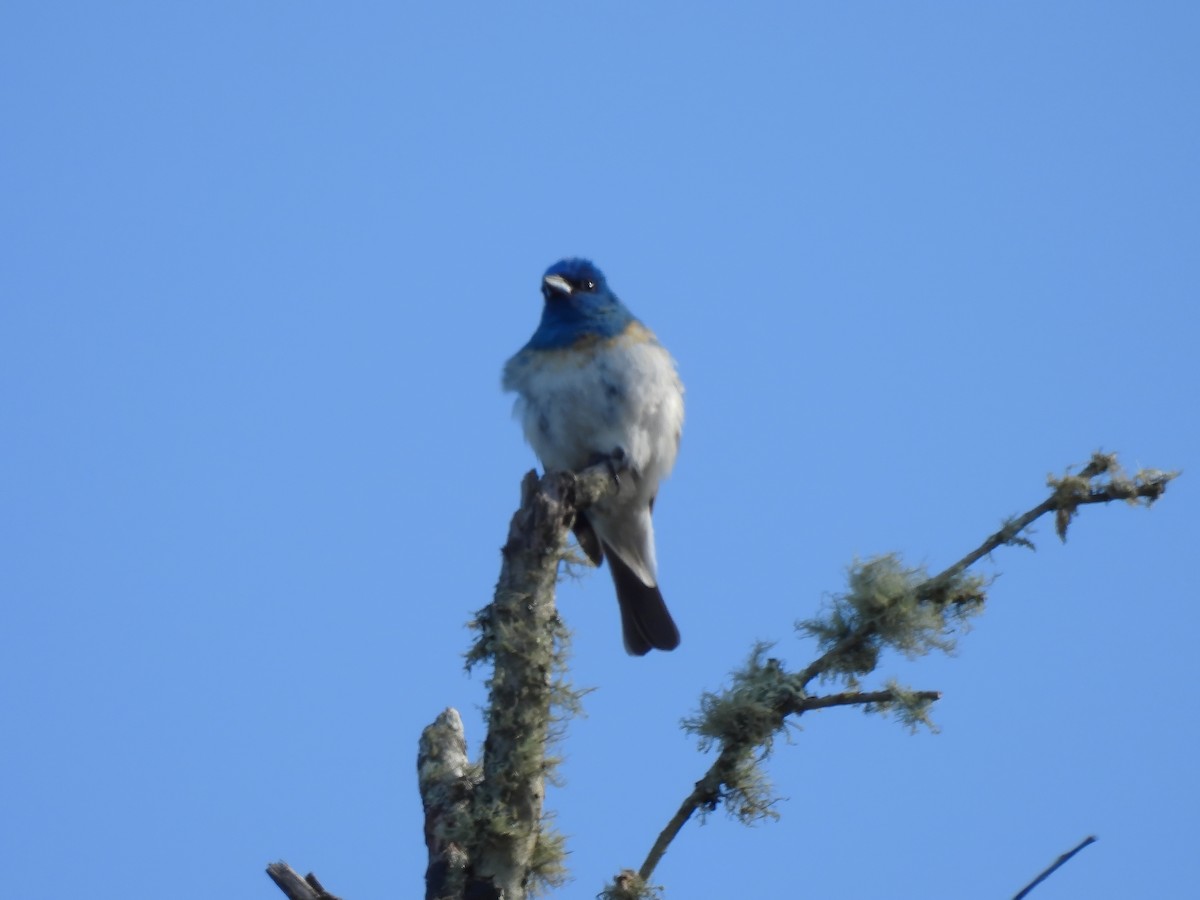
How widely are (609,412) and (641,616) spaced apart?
1.35m

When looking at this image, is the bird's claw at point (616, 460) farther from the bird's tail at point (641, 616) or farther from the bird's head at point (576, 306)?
the bird's tail at point (641, 616)

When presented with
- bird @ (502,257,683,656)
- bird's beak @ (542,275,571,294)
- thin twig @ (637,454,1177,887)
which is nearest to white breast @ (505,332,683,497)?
bird @ (502,257,683,656)

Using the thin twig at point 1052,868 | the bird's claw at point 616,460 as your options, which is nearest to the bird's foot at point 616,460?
the bird's claw at point 616,460

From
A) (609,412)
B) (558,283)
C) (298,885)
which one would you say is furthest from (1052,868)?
(558,283)

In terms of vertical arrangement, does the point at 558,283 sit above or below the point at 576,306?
above

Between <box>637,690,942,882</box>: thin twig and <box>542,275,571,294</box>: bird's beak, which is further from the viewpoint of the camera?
<box>542,275,571,294</box>: bird's beak

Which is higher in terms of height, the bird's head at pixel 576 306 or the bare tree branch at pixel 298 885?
the bird's head at pixel 576 306

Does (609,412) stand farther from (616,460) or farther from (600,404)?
(616,460)

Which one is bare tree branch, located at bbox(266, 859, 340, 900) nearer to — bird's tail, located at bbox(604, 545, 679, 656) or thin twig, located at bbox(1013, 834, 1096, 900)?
thin twig, located at bbox(1013, 834, 1096, 900)

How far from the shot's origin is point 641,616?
8609mm

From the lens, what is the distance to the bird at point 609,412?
7.98 m

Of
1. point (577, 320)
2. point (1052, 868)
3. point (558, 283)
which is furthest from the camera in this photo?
point (558, 283)

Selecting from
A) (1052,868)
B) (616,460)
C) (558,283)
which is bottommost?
(1052,868)

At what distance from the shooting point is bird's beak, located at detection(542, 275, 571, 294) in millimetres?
8547
